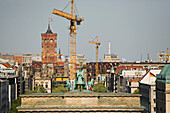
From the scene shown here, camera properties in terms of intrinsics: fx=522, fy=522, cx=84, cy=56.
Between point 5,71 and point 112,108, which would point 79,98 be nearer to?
point 112,108

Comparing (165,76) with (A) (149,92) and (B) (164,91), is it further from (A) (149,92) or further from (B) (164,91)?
(A) (149,92)

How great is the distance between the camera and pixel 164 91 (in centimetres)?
9900

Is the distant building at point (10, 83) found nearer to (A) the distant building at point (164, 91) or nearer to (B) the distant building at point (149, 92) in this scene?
(B) the distant building at point (149, 92)

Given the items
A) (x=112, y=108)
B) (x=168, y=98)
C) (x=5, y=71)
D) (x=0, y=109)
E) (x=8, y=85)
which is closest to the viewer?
(x=112, y=108)

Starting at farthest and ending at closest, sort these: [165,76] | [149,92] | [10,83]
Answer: [10,83], [149,92], [165,76]

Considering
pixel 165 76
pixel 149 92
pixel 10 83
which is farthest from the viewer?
pixel 10 83

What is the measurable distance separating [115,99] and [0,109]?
53.8m

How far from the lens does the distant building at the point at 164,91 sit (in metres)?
97.4

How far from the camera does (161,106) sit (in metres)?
101

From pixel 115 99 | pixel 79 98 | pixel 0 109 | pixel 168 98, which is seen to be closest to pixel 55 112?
pixel 79 98

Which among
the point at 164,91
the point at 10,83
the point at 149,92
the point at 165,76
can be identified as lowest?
the point at 149,92

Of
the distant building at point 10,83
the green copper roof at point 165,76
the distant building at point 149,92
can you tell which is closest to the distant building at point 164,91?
the green copper roof at point 165,76

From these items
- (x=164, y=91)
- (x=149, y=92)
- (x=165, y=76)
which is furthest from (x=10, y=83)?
(x=165, y=76)

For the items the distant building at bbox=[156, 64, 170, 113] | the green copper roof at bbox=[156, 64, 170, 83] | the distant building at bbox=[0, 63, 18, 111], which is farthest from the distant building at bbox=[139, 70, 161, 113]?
the distant building at bbox=[0, 63, 18, 111]
